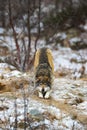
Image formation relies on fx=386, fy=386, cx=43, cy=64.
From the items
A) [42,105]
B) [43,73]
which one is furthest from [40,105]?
[43,73]

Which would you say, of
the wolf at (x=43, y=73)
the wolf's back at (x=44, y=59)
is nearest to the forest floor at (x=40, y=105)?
the wolf at (x=43, y=73)

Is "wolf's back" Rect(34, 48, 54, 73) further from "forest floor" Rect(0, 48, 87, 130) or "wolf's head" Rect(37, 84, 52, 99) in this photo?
"wolf's head" Rect(37, 84, 52, 99)

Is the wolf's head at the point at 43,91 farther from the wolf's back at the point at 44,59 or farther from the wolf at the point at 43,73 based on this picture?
the wolf's back at the point at 44,59

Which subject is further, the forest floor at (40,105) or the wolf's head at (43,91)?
the wolf's head at (43,91)

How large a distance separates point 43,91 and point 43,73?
0.44m

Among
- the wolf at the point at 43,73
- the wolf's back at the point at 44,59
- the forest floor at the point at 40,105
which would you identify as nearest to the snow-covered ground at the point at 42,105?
the forest floor at the point at 40,105

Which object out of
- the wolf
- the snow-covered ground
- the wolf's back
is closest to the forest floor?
the snow-covered ground

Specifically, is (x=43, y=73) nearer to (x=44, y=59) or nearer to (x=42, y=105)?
(x=44, y=59)

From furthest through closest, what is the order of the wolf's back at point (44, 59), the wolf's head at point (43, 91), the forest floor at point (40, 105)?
the wolf's back at point (44, 59) → the wolf's head at point (43, 91) → the forest floor at point (40, 105)

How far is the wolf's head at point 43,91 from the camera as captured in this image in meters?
5.97

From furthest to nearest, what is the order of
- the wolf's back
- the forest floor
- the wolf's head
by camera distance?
the wolf's back → the wolf's head → the forest floor

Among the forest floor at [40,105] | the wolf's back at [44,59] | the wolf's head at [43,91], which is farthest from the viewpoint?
the wolf's back at [44,59]

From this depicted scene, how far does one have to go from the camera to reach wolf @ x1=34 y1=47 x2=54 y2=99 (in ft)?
19.7

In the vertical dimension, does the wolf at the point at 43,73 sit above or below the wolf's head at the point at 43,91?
above
